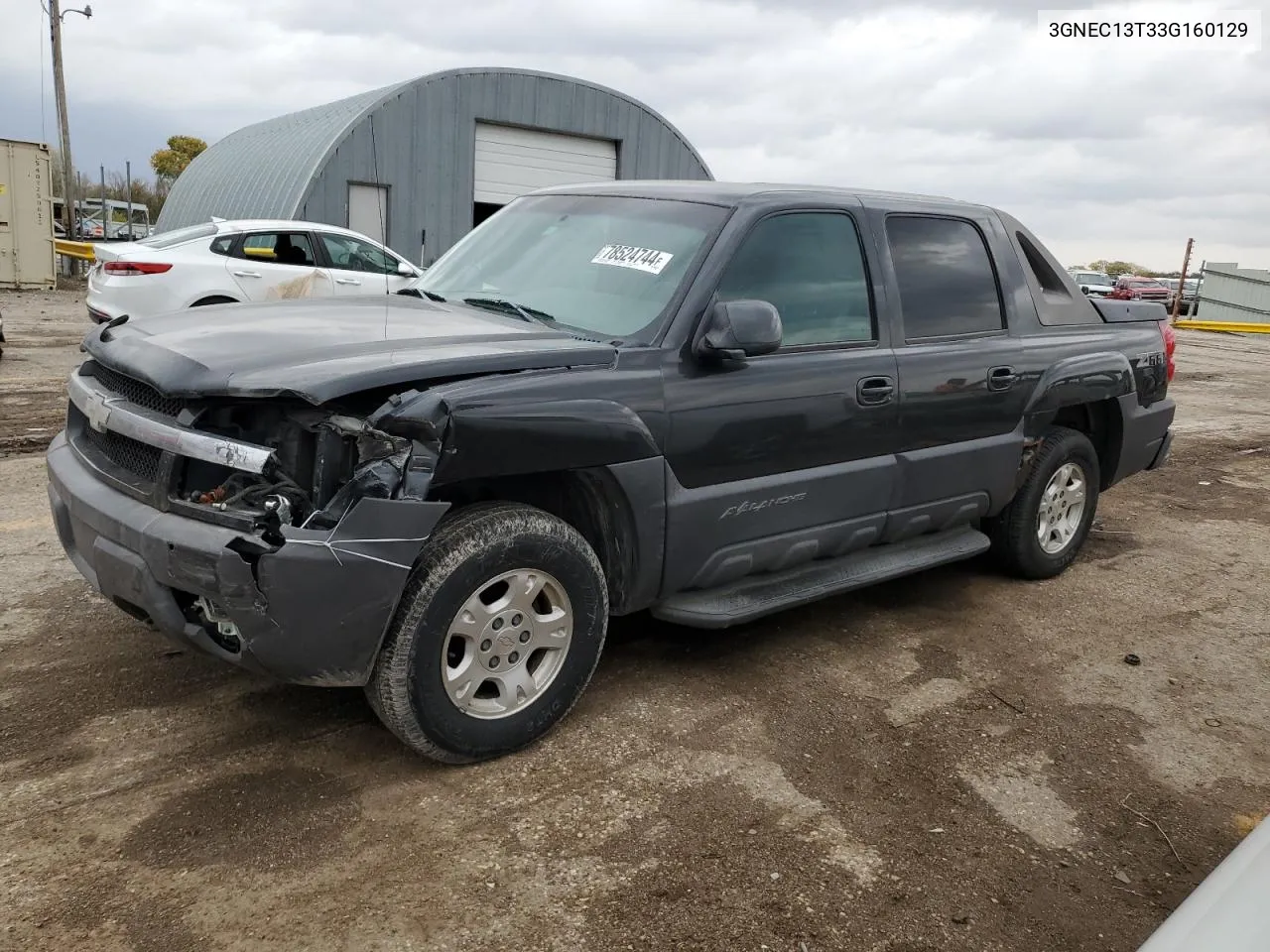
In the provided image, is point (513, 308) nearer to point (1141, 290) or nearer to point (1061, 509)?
point (1061, 509)

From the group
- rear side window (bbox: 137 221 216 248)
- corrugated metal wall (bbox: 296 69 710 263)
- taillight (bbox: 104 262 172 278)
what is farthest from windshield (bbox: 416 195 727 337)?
corrugated metal wall (bbox: 296 69 710 263)

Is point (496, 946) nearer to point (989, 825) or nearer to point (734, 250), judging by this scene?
point (989, 825)

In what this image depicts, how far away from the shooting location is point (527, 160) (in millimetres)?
22250

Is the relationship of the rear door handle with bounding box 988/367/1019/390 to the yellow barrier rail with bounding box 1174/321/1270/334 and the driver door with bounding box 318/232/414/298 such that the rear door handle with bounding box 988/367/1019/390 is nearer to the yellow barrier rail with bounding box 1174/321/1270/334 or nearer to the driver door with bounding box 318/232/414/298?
the driver door with bounding box 318/232/414/298

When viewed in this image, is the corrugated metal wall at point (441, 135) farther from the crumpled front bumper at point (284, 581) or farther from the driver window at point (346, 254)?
the crumpled front bumper at point (284, 581)

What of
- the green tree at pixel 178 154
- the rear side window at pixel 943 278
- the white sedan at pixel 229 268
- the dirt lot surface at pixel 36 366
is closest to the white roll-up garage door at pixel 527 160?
the dirt lot surface at pixel 36 366

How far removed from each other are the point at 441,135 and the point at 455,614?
63.4ft

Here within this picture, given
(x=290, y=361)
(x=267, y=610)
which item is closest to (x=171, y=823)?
(x=267, y=610)

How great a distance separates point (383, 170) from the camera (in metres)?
20.4

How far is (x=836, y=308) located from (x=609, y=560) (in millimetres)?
1441

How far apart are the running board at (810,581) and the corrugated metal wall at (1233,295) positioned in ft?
104

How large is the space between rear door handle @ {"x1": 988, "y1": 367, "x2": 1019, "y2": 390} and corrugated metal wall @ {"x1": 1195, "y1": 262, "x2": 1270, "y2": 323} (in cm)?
3152

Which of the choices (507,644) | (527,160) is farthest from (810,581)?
(527,160)

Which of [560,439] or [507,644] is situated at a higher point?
[560,439]
